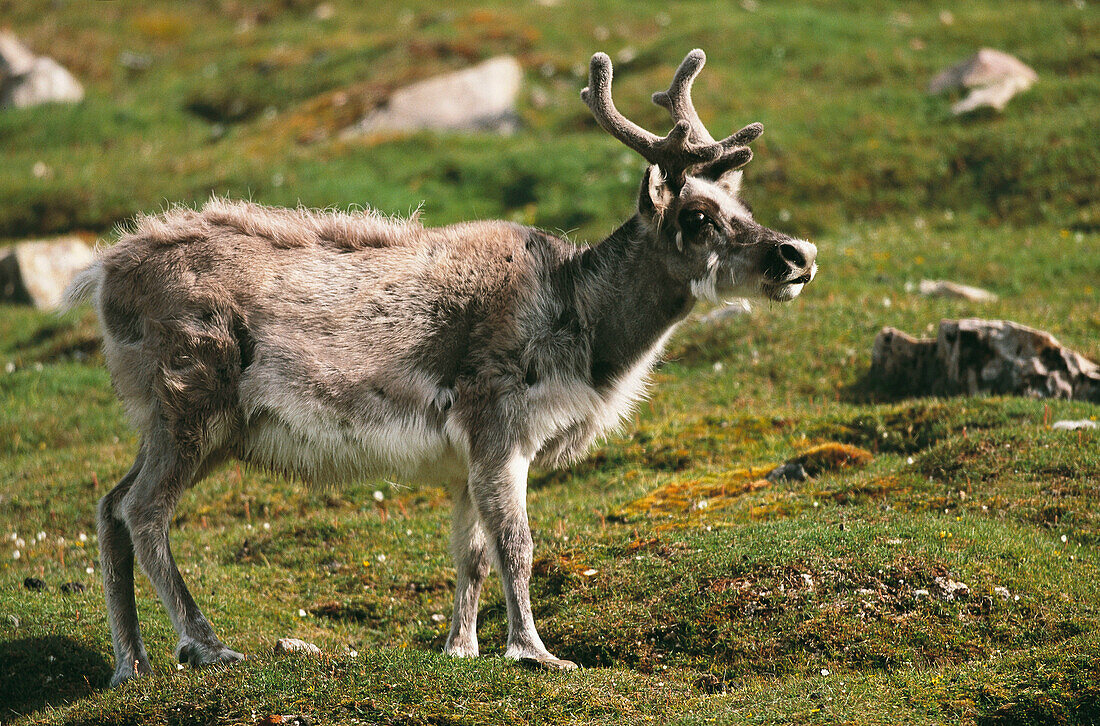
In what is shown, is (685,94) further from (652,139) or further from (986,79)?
(986,79)

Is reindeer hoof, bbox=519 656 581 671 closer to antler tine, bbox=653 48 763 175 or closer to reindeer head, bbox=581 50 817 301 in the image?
reindeer head, bbox=581 50 817 301

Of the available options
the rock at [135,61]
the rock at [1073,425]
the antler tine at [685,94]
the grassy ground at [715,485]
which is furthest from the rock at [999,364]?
the rock at [135,61]

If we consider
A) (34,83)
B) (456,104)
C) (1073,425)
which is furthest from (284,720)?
(34,83)

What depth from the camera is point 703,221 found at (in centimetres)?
976

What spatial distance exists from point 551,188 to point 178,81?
56.1 ft

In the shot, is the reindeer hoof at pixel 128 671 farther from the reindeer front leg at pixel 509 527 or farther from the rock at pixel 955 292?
the rock at pixel 955 292

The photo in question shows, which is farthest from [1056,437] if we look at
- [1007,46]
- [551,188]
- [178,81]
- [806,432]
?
[178,81]

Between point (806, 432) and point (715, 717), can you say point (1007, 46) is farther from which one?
point (715, 717)

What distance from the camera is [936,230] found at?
2336cm

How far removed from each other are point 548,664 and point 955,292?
42.5ft

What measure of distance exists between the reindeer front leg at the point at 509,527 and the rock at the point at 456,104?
2205cm

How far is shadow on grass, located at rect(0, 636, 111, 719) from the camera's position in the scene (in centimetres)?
962

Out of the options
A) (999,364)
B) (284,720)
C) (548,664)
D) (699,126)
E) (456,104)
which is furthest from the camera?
(456,104)

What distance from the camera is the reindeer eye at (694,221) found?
Result: 9.74m
